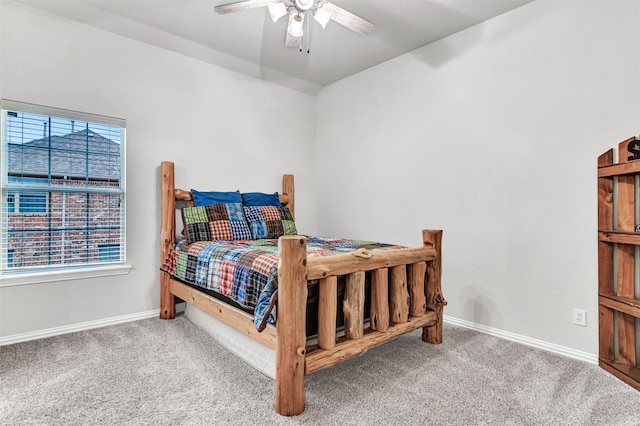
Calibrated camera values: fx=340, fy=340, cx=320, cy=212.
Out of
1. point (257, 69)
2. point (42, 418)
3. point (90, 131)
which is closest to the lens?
point (42, 418)

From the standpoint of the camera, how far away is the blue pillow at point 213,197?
10.7ft

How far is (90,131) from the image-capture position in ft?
9.58

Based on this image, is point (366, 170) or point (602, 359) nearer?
point (602, 359)

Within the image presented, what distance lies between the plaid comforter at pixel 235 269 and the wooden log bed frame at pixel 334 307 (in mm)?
103

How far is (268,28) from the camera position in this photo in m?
2.98

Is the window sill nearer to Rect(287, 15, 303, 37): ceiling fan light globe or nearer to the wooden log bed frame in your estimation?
the wooden log bed frame

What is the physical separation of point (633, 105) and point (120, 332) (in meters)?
3.98

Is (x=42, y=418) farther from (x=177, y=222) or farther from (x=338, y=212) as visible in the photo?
(x=338, y=212)

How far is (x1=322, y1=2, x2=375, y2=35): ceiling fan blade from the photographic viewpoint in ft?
7.01

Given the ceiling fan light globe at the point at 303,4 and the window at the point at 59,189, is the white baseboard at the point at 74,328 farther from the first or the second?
the ceiling fan light globe at the point at 303,4

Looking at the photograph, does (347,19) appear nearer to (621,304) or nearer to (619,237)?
(619,237)

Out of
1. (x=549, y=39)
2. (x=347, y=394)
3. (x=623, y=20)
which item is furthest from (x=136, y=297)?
(x=623, y=20)

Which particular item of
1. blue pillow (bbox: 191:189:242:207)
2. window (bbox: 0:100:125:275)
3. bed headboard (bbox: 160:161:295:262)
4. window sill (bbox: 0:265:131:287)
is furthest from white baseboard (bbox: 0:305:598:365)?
blue pillow (bbox: 191:189:242:207)

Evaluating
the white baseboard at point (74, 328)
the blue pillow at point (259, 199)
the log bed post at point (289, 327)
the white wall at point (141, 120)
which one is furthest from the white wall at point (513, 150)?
the white baseboard at point (74, 328)
